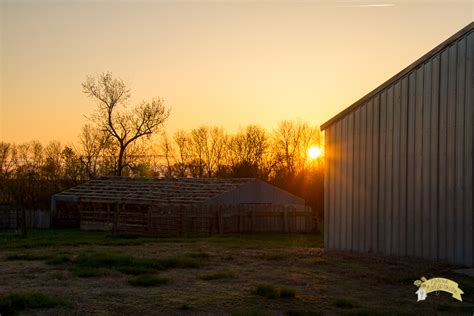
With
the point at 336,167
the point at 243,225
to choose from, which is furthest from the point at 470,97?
the point at 243,225

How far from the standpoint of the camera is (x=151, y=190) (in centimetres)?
4019

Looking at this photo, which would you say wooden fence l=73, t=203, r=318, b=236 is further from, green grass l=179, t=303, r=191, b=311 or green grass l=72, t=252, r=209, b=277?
green grass l=179, t=303, r=191, b=311

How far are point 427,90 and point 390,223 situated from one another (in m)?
3.82

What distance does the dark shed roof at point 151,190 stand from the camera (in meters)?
37.3

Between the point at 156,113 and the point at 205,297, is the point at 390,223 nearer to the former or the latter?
the point at 205,297

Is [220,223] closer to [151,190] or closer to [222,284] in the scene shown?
[151,190]

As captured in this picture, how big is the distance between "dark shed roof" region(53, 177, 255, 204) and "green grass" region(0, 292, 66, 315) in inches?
1002

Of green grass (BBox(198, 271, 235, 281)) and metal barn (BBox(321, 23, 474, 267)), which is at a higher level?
metal barn (BBox(321, 23, 474, 267))

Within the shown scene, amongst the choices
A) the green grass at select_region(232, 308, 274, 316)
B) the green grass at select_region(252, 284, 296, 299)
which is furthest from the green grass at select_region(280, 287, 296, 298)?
the green grass at select_region(232, 308, 274, 316)

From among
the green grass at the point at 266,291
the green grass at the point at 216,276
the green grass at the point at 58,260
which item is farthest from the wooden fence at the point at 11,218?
the green grass at the point at 266,291

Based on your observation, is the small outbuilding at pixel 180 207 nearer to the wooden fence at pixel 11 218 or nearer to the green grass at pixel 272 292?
the wooden fence at pixel 11 218

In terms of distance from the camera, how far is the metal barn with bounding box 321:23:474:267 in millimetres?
14969

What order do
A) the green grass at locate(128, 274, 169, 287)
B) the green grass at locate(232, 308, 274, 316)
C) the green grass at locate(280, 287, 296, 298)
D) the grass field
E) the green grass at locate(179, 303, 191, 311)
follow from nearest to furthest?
the green grass at locate(232, 308, 274, 316) < the green grass at locate(179, 303, 191, 311) < the grass field < the green grass at locate(280, 287, 296, 298) < the green grass at locate(128, 274, 169, 287)

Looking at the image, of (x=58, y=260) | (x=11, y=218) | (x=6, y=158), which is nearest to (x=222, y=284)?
(x=58, y=260)
